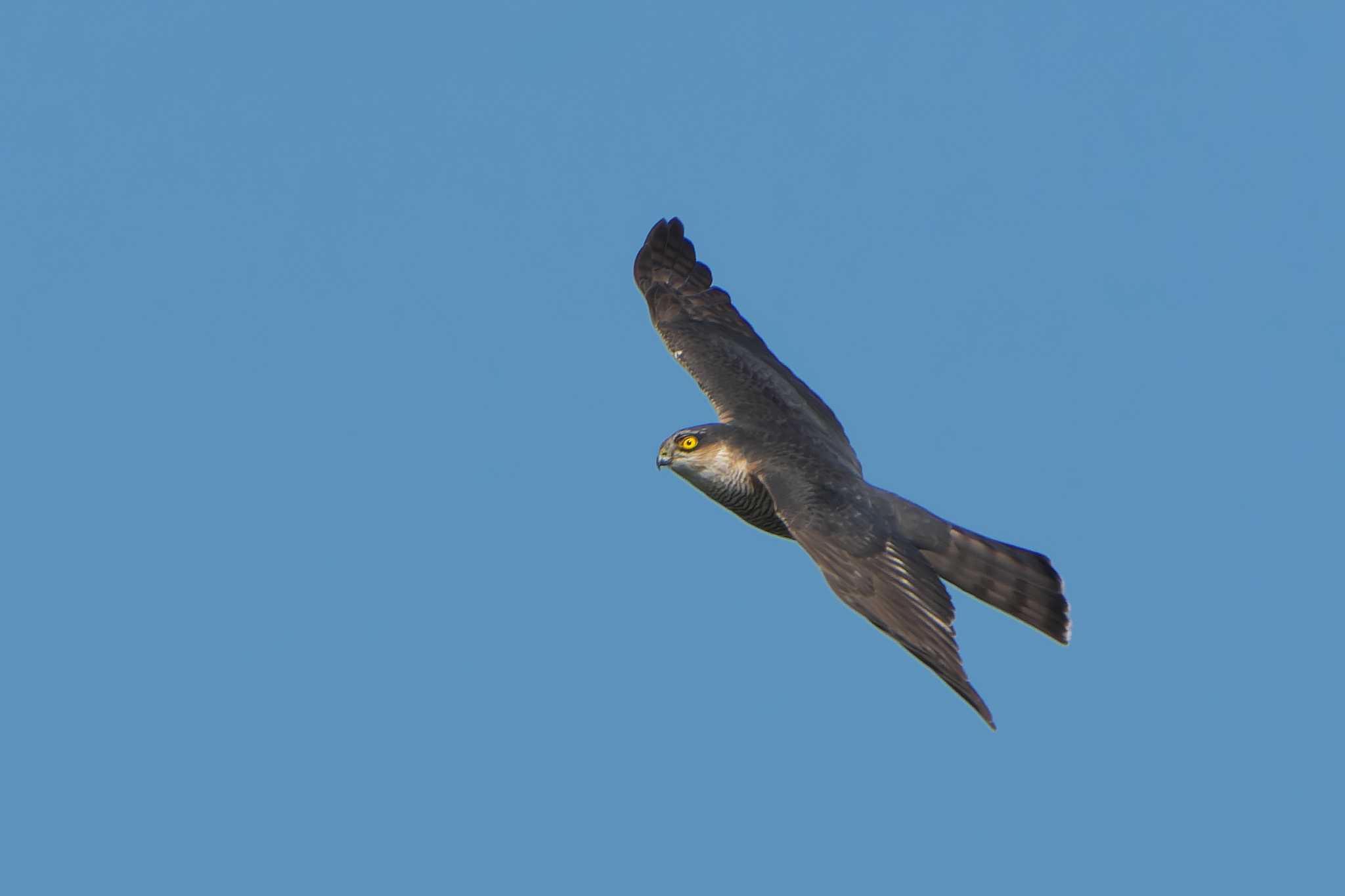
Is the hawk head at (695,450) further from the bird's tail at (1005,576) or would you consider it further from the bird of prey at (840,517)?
the bird's tail at (1005,576)

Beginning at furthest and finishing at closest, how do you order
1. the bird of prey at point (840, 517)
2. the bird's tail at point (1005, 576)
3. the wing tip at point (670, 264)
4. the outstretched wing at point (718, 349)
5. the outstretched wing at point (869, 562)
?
the wing tip at point (670, 264) → the outstretched wing at point (718, 349) → the bird's tail at point (1005, 576) → the bird of prey at point (840, 517) → the outstretched wing at point (869, 562)

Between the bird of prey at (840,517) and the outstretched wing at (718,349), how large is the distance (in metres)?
0.02

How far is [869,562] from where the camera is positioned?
45.7ft

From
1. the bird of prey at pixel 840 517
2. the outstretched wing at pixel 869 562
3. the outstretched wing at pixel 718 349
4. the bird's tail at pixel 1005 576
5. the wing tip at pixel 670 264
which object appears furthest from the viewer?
the wing tip at pixel 670 264

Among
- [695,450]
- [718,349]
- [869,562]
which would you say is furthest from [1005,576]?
[718,349]

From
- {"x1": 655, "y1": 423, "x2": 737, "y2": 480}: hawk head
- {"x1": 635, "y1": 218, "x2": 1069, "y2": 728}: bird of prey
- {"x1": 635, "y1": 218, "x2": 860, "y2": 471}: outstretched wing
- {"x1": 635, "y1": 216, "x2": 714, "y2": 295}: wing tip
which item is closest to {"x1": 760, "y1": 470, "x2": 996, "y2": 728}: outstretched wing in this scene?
{"x1": 635, "y1": 218, "x2": 1069, "y2": 728}: bird of prey

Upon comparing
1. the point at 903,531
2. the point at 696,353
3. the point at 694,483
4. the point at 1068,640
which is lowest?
the point at 1068,640

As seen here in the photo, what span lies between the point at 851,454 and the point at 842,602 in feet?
12.2

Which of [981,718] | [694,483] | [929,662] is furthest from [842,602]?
[694,483]

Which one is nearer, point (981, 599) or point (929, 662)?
point (929, 662)

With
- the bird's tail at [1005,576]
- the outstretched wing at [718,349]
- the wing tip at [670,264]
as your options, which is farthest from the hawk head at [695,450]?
the wing tip at [670,264]

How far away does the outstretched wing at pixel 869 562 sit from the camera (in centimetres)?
1303

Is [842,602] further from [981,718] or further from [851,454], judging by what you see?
[851,454]

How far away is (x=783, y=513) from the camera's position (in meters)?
14.4
